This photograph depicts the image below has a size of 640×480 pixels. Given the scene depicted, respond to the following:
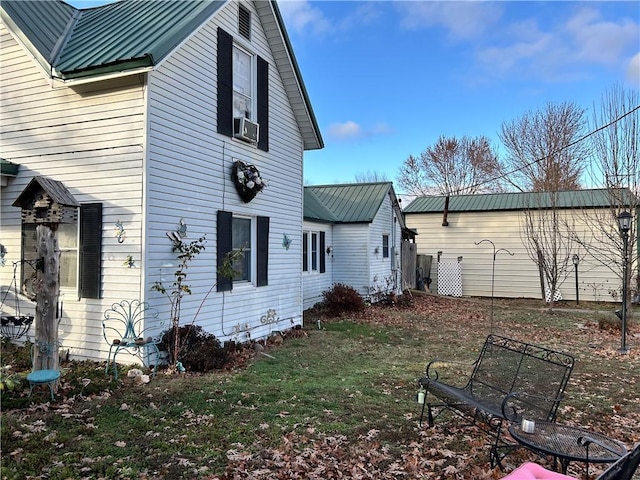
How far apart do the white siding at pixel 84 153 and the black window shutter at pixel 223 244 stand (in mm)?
1780

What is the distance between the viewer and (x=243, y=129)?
855cm

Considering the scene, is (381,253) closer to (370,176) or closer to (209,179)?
(209,179)

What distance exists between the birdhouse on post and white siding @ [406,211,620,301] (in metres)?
16.9

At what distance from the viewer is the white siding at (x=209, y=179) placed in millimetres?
6773

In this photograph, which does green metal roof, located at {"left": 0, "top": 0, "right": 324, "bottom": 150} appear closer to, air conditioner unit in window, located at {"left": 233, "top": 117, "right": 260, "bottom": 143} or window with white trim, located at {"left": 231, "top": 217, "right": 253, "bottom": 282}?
air conditioner unit in window, located at {"left": 233, "top": 117, "right": 260, "bottom": 143}

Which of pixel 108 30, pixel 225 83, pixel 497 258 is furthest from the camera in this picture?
pixel 497 258

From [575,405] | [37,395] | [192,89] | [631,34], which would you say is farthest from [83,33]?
[631,34]

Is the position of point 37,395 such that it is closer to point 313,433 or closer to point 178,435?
point 178,435

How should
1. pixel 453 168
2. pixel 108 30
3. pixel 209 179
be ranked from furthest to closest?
pixel 453 168, pixel 209 179, pixel 108 30

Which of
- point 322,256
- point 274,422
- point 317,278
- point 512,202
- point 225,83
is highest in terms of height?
point 225,83

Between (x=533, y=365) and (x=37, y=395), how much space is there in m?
5.75

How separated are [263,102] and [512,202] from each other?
43.6 ft

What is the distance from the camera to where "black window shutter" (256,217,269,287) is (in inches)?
368

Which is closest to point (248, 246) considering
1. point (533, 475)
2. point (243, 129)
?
point (243, 129)
